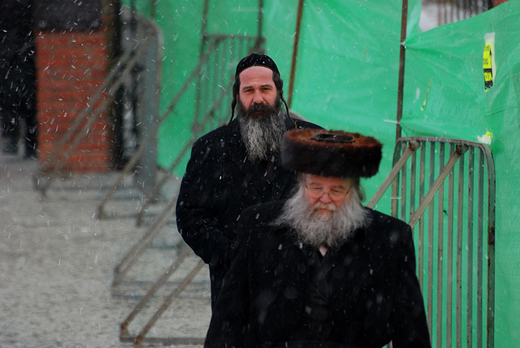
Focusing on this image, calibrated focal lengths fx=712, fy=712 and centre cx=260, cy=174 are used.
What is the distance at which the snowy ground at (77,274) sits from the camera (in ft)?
16.4

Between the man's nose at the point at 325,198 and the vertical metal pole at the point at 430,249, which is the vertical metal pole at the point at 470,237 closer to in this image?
the vertical metal pole at the point at 430,249

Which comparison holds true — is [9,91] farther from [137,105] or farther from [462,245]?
[462,245]

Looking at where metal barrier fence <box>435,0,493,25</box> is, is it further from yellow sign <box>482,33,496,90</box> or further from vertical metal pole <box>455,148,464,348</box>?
vertical metal pole <box>455,148,464,348</box>

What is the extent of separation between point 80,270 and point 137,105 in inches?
209

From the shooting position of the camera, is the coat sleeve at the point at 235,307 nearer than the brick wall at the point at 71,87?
Yes

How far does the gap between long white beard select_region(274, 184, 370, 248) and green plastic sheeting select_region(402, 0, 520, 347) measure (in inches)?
34.9

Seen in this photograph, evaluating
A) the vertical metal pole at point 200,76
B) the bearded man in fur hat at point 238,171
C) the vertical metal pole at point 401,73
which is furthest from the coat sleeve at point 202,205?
the vertical metal pole at point 200,76

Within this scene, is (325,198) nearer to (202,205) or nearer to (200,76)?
(202,205)

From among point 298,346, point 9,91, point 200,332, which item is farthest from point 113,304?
point 9,91

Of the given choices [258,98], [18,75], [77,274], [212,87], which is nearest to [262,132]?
[258,98]

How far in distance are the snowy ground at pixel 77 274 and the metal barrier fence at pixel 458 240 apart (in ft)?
6.69

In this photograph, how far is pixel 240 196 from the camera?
3385 mm

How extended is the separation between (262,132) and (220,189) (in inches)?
13.3

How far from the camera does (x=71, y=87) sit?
38.6 ft
